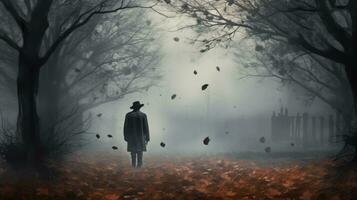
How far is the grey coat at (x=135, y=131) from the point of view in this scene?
14664 mm

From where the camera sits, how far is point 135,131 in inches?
579

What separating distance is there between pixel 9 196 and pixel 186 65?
43764mm

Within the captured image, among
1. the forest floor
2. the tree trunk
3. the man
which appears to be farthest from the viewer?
the man

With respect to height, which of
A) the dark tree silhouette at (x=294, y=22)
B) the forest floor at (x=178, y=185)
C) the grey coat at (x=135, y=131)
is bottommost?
the forest floor at (x=178, y=185)

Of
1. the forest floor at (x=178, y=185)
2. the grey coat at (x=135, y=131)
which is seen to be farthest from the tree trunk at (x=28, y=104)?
the grey coat at (x=135, y=131)

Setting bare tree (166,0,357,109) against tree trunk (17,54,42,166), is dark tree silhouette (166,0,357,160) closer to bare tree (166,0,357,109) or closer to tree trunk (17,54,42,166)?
bare tree (166,0,357,109)

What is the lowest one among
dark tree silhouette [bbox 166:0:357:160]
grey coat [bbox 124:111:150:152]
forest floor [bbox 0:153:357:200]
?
forest floor [bbox 0:153:357:200]

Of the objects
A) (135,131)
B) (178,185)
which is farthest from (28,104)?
(135,131)

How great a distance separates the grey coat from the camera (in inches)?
577

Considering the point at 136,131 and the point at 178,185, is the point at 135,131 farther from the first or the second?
the point at 178,185

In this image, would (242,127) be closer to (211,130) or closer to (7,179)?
(211,130)

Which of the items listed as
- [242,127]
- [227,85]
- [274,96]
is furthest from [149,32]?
[227,85]

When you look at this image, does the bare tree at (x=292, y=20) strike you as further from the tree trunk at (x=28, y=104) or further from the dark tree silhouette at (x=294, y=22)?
the tree trunk at (x=28, y=104)

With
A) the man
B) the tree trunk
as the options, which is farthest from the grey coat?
the tree trunk
